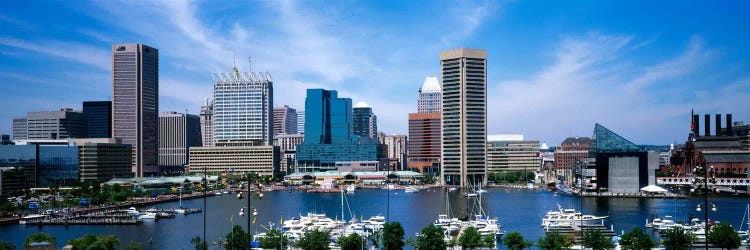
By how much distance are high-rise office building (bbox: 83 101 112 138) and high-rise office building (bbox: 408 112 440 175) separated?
63.4 meters

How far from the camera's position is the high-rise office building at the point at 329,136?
148000 mm

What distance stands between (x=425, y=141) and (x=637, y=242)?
10892 cm

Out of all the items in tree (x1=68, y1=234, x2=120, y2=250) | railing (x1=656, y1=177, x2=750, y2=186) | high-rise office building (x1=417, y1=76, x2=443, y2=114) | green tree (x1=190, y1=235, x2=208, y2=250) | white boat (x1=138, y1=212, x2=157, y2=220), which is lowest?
white boat (x1=138, y1=212, x2=157, y2=220)

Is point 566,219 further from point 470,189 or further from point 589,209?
point 470,189

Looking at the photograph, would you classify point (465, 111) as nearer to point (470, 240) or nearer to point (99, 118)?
point (99, 118)

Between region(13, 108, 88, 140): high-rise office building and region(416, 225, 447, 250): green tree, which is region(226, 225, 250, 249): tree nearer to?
region(416, 225, 447, 250): green tree

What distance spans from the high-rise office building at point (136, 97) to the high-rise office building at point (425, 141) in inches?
2063

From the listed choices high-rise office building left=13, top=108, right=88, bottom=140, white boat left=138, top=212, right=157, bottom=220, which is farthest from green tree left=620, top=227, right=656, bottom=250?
high-rise office building left=13, top=108, right=88, bottom=140

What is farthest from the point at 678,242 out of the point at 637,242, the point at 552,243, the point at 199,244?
the point at 199,244

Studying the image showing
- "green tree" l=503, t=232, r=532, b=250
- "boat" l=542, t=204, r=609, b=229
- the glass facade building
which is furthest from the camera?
the glass facade building

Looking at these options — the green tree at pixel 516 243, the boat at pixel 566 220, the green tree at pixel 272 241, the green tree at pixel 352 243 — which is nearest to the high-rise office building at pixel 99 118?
the boat at pixel 566 220

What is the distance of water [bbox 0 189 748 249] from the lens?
49.7 metres

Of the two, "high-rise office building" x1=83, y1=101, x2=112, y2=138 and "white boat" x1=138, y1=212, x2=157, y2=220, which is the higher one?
"high-rise office building" x1=83, y1=101, x2=112, y2=138

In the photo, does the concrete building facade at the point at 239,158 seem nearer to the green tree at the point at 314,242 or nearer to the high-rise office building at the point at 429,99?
the high-rise office building at the point at 429,99
